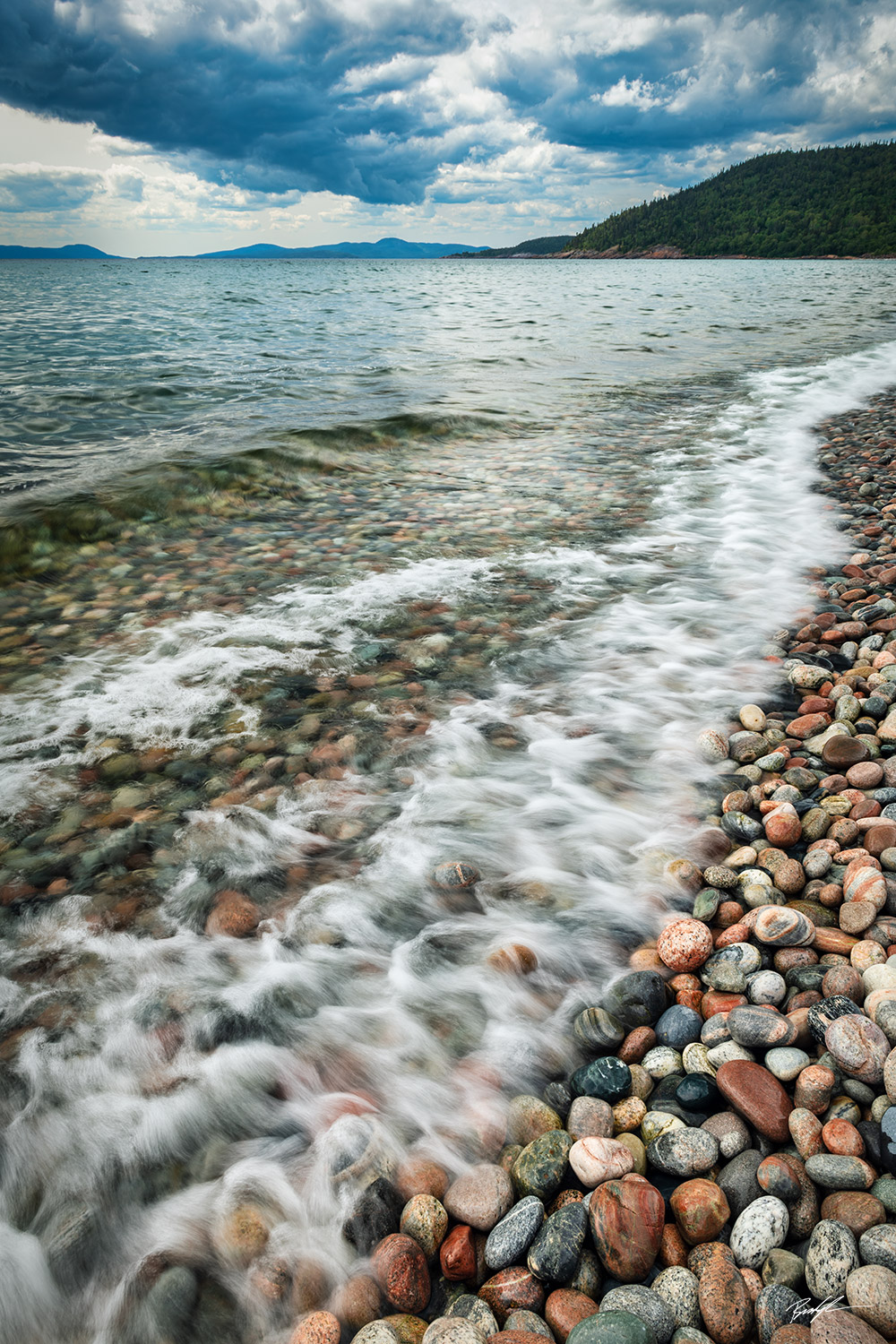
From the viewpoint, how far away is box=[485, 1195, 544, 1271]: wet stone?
1.39 meters

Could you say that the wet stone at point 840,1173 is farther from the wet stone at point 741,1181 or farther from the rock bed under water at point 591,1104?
the wet stone at point 741,1181

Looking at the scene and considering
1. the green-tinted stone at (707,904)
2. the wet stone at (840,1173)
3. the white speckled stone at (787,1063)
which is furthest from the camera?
the green-tinted stone at (707,904)

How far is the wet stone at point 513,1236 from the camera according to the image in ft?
4.55

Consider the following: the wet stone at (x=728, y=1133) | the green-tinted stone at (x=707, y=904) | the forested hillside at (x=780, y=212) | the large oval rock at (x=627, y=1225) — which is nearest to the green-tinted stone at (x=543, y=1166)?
the large oval rock at (x=627, y=1225)

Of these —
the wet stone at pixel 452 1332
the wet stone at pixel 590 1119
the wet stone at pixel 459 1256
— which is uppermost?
the wet stone at pixel 590 1119

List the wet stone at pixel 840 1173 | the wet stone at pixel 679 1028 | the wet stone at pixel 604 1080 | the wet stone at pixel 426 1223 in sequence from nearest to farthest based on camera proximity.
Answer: the wet stone at pixel 840 1173 < the wet stone at pixel 426 1223 < the wet stone at pixel 604 1080 < the wet stone at pixel 679 1028

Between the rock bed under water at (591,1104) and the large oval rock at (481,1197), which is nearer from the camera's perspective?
the rock bed under water at (591,1104)

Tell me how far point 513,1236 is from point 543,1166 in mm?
155

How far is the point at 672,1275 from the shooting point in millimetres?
1290

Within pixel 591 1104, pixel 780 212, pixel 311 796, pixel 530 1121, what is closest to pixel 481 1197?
pixel 530 1121

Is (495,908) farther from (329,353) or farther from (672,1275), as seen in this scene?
(329,353)

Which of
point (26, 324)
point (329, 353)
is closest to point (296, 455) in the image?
Answer: point (329, 353)

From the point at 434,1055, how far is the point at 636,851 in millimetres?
1035

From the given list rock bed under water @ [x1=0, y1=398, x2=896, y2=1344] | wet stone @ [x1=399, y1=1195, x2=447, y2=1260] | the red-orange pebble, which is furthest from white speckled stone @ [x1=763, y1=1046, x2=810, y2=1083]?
wet stone @ [x1=399, y1=1195, x2=447, y2=1260]
